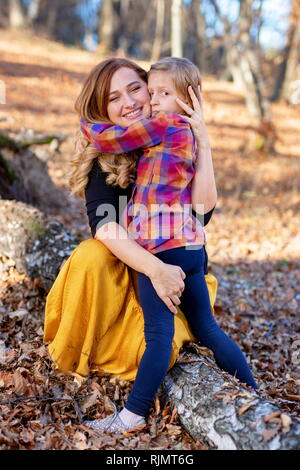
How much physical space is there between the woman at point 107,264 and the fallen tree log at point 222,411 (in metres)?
0.16

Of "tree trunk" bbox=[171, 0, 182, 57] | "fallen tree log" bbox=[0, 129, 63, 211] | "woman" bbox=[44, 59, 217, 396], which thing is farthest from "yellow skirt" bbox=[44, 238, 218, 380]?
"tree trunk" bbox=[171, 0, 182, 57]

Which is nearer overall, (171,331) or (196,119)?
(171,331)

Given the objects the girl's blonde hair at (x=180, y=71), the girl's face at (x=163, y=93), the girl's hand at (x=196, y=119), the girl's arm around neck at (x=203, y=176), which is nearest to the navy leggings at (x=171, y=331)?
the girl's arm around neck at (x=203, y=176)

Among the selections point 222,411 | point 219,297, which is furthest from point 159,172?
point 219,297

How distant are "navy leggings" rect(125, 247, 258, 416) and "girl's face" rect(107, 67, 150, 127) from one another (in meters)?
0.90

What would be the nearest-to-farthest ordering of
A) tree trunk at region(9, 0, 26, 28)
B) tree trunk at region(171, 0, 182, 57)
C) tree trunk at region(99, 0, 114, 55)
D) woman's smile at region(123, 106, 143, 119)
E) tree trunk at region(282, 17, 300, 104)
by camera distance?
woman's smile at region(123, 106, 143, 119), tree trunk at region(171, 0, 182, 57), tree trunk at region(282, 17, 300, 104), tree trunk at region(99, 0, 114, 55), tree trunk at region(9, 0, 26, 28)

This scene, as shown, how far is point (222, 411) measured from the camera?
2.42m

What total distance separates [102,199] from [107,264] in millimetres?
411

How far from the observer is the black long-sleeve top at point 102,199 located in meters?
2.88

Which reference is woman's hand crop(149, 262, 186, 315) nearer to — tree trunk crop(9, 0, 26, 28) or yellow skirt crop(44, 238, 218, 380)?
yellow skirt crop(44, 238, 218, 380)

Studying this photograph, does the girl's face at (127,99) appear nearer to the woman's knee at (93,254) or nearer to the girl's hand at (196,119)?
the girl's hand at (196,119)

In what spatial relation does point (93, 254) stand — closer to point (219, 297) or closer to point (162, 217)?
point (162, 217)

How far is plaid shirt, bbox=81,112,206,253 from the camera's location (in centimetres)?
271

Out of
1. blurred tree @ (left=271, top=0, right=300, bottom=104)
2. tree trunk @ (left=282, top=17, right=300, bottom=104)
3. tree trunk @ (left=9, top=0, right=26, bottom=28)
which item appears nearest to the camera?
blurred tree @ (left=271, top=0, right=300, bottom=104)
